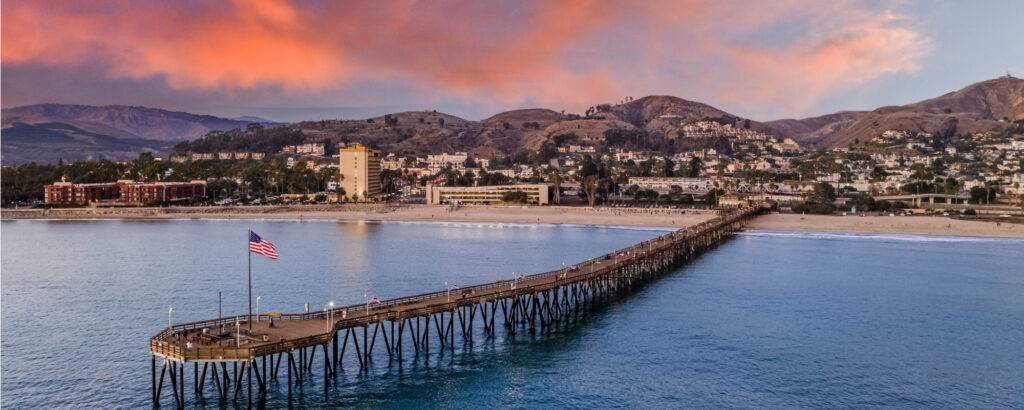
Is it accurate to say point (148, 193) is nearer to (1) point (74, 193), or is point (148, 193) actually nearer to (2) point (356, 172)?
(1) point (74, 193)

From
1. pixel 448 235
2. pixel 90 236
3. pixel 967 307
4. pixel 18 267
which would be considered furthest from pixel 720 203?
pixel 18 267

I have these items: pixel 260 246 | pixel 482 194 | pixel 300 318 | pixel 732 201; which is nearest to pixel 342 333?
pixel 300 318

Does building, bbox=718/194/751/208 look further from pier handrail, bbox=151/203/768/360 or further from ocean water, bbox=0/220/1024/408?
pier handrail, bbox=151/203/768/360

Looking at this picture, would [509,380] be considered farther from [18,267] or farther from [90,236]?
[90,236]

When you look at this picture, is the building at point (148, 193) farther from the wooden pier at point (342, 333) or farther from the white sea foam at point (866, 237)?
the wooden pier at point (342, 333)

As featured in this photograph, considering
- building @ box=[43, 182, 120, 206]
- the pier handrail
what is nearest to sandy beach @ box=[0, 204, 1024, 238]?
building @ box=[43, 182, 120, 206]
